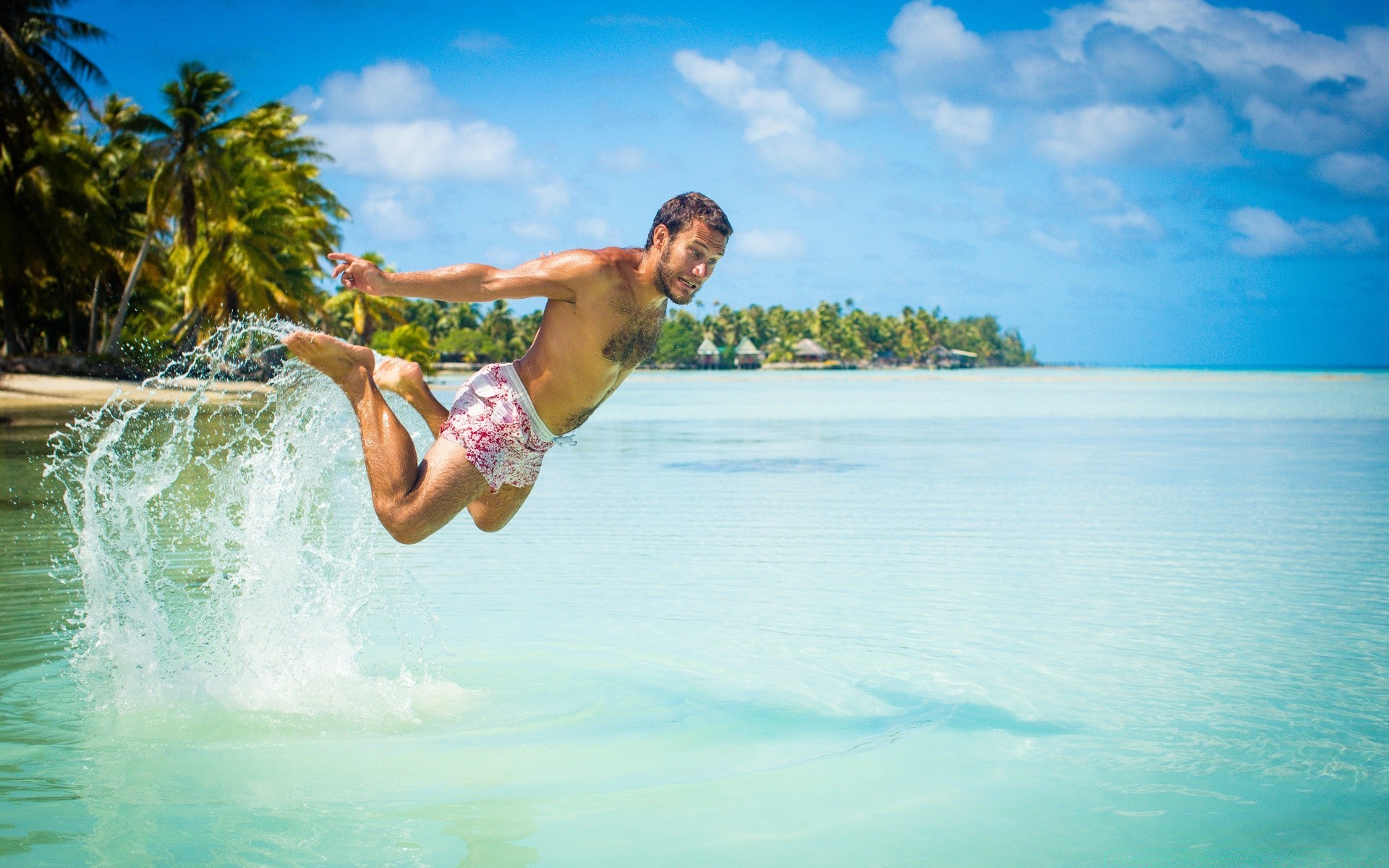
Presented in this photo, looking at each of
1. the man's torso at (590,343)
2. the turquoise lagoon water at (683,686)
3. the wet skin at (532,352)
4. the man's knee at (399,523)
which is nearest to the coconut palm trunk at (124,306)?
the turquoise lagoon water at (683,686)

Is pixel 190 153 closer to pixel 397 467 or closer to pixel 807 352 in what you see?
pixel 397 467

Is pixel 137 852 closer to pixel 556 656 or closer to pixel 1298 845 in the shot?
pixel 556 656

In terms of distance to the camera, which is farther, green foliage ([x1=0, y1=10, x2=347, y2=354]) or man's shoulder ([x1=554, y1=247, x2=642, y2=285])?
green foliage ([x1=0, y1=10, x2=347, y2=354])

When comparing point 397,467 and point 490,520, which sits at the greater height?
point 397,467

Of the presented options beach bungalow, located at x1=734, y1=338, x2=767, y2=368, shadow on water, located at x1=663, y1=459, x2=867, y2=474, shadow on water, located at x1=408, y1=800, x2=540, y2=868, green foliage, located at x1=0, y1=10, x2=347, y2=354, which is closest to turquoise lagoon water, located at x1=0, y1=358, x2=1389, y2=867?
shadow on water, located at x1=408, y1=800, x2=540, y2=868

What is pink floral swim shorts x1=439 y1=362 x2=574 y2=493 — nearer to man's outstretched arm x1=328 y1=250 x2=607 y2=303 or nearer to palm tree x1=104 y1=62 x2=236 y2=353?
man's outstretched arm x1=328 y1=250 x2=607 y2=303

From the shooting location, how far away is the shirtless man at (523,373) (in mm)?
5227

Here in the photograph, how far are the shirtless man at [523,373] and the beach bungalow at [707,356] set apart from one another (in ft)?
475

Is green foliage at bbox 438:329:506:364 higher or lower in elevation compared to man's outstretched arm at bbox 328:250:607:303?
higher

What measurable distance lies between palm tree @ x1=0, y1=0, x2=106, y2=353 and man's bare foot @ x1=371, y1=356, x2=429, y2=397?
30445 mm

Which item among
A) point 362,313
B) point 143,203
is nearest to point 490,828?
point 143,203

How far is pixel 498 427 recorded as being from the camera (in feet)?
18.7

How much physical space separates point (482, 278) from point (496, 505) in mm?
1423

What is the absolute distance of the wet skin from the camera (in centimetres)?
517
